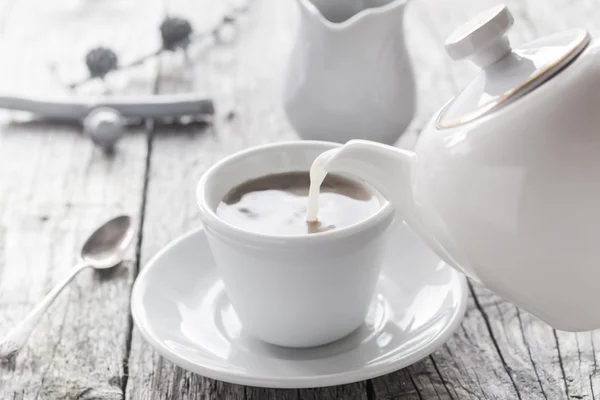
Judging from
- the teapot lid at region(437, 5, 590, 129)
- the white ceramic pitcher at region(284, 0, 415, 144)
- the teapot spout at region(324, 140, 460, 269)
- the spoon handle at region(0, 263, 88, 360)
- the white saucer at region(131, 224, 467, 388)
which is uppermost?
the teapot lid at region(437, 5, 590, 129)

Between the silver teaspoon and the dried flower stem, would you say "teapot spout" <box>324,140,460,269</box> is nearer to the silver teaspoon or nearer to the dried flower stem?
the silver teaspoon

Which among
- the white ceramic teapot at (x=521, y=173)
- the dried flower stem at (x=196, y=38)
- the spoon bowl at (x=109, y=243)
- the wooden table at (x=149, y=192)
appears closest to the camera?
the white ceramic teapot at (x=521, y=173)

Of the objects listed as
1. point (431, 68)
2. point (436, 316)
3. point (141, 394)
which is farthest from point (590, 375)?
point (431, 68)

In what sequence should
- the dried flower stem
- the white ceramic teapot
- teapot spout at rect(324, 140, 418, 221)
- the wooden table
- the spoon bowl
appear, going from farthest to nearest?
the dried flower stem, the spoon bowl, the wooden table, teapot spout at rect(324, 140, 418, 221), the white ceramic teapot

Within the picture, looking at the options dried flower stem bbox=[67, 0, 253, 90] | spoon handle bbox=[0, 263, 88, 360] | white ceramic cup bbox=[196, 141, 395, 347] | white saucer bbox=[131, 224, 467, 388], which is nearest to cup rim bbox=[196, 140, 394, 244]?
white ceramic cup bbox=[196, 141, 395, 347]

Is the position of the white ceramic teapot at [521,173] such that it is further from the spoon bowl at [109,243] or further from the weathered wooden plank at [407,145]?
the spoon bowl at [109,243]

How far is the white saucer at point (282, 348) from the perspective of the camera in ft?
2.71

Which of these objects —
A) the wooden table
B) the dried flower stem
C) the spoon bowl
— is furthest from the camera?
the dried flower stem

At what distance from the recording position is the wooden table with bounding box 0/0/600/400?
88 cm

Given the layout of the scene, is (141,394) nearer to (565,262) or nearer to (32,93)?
(565,262)

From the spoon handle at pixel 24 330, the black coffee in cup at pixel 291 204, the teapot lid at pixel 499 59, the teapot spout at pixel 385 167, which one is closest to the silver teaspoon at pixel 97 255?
the spoon handle at pixel 24 330

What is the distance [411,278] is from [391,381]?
0.16 metres

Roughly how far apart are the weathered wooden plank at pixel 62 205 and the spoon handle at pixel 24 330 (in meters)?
0.01

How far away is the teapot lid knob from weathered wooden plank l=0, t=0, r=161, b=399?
46 centimetres
